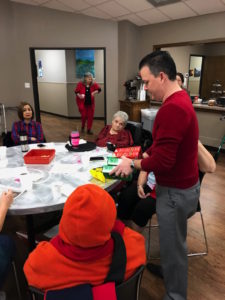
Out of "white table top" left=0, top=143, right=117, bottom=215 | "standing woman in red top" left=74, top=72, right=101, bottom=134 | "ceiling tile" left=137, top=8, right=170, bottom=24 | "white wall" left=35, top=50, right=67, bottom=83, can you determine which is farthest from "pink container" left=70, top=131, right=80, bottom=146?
"white wall" left=35, top=50, right=67, bottom=83

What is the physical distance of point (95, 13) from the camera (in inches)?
188

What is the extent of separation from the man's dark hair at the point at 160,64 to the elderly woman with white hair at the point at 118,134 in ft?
4.88

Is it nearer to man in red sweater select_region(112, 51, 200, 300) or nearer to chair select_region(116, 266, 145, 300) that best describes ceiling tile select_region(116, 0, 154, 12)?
man in red sweater select_region(112, 51, 200, 300)

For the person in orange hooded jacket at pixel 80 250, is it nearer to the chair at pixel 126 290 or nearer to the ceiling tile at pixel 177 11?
the chair at pixel 126 290

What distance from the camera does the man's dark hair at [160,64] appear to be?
117 centimetres

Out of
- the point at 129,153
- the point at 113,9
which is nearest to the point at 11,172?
the point at 129,153

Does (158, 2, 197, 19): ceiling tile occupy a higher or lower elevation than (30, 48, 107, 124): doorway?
higher

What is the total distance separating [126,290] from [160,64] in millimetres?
968

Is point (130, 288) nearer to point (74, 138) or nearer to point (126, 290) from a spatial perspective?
point (126, 290)

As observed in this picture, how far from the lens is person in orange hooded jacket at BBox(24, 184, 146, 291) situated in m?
0.76

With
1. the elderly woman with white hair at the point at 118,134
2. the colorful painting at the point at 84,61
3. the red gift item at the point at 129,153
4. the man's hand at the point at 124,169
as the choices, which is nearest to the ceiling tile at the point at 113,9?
the elderly woman with white hair at the point at 118,134

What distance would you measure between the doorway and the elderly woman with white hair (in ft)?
15.4

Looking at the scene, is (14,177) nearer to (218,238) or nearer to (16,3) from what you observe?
(218,238)

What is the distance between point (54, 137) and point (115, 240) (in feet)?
17.1
